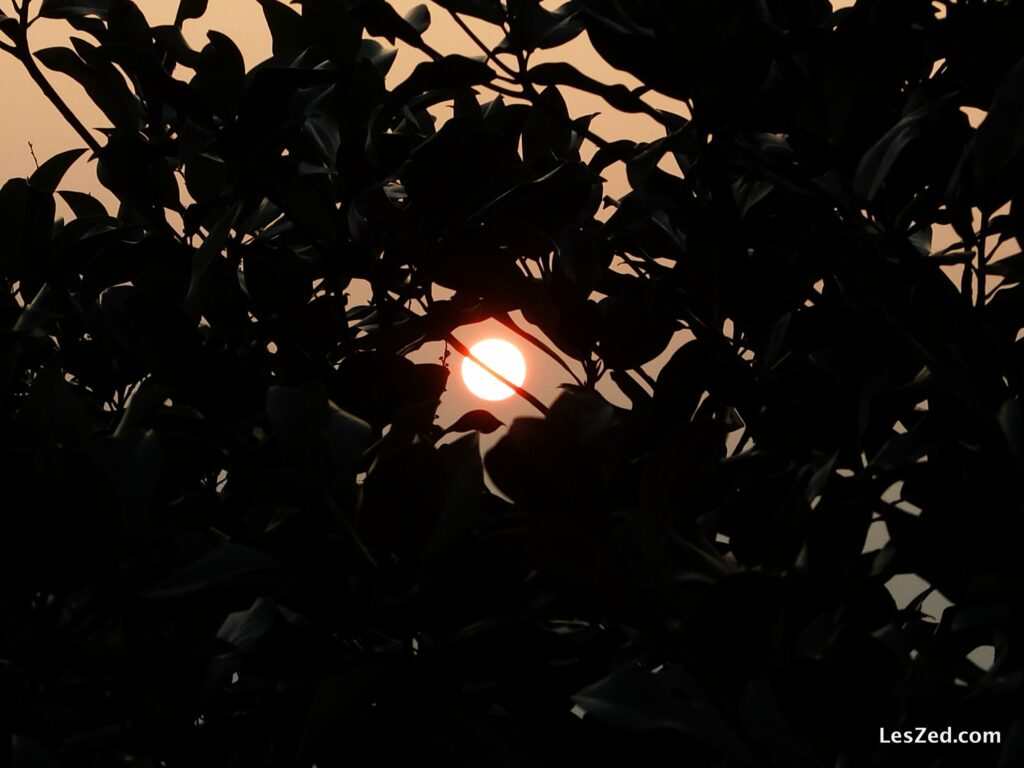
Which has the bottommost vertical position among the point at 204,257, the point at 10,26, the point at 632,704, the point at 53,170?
the point at 632,704

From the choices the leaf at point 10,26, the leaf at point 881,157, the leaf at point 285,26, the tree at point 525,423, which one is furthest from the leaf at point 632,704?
the leaf at point 10,26

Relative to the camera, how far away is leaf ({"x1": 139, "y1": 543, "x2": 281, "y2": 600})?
1.48ft

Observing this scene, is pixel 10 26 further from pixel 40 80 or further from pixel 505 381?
pixel 505 381

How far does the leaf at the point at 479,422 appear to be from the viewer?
2.57 ft

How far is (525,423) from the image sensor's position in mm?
406

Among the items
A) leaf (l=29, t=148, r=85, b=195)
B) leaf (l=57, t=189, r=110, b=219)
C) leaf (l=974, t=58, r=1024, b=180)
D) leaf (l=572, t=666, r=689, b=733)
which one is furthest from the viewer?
leaf (l=57, t=189, r=110, b=219)

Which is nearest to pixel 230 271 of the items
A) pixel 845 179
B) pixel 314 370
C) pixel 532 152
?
pixel 314 370

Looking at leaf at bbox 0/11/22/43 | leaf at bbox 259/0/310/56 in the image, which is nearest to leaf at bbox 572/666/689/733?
leaf at bbox 259/0/310/56

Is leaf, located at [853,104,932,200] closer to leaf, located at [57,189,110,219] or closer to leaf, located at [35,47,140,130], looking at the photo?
leaf, located at [35,47,140,130]

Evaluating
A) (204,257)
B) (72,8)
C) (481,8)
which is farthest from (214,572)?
(72,8)

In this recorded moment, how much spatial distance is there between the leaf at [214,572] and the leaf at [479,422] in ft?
1.06

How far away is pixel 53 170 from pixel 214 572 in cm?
53

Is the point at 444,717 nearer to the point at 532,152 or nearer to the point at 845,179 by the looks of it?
the point at 845,179

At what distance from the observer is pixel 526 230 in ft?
2.43
